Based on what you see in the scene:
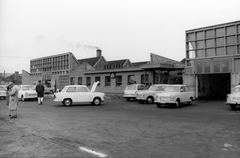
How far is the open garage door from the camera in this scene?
2345 cm

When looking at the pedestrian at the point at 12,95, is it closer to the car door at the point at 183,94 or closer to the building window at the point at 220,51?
the car door at the point at 183,94

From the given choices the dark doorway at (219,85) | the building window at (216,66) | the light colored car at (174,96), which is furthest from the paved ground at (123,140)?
the dark doorway at (219,85)

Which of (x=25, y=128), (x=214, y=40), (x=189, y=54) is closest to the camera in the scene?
(x=25, y=128)

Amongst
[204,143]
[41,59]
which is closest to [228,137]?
[204,143]

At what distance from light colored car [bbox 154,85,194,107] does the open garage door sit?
23.0ft

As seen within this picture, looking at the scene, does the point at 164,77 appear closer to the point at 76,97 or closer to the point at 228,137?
the point at 76,97

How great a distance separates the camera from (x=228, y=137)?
6414 mm

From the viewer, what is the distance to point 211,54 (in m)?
20.9

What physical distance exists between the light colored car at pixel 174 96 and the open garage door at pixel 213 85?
23.0 feet

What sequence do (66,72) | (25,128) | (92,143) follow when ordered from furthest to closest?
1. (66,72)
2. (25,128)
3. (92,143)

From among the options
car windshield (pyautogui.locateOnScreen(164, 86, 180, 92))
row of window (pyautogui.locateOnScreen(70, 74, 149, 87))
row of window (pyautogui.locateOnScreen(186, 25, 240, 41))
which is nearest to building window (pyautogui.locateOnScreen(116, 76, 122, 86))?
row of window (pyautogui.locateOnScreen(70, 74, 149, 87))

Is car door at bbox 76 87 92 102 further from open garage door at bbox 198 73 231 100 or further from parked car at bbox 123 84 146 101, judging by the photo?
open garage door at bbox 198 73 231 100

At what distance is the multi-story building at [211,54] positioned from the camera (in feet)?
63.6

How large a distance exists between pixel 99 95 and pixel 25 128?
9.82 meters
